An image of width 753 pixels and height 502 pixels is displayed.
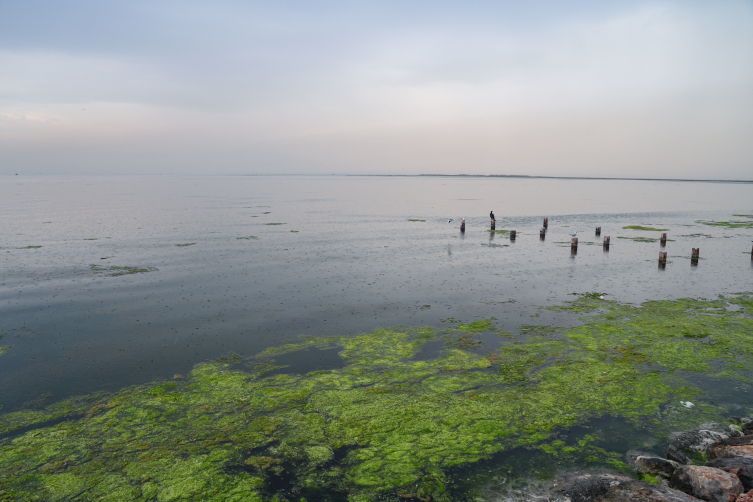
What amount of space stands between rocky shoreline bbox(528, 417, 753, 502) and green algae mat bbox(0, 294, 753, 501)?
93 centimetres

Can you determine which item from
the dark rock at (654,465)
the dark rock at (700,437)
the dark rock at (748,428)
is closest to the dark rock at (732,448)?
the dark rock at (700,437)

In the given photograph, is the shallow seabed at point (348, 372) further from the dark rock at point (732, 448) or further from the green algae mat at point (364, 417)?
the dark rock at point (732, 448)

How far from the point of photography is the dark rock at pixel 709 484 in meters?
8.73

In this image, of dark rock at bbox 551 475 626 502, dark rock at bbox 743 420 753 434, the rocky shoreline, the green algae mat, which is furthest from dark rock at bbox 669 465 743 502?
dark rock at bbox 743 420 753 434

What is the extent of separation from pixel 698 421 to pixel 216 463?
45.9ft

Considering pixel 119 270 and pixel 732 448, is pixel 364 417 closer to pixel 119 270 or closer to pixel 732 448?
pixel 732 448

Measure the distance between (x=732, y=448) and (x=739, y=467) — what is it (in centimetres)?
115

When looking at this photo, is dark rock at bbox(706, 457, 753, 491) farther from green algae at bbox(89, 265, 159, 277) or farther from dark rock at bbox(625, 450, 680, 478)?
green algae at bbox(89, 265, 159, 277)

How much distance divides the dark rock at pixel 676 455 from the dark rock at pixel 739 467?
54 centimetres

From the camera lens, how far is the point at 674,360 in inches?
673

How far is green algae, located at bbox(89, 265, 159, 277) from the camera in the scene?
31450mm

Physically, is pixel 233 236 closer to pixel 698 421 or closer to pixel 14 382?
pixel 14 382

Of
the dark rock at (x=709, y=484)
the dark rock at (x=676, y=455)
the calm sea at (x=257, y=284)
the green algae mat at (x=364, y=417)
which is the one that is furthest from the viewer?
the calm sea at (x=257, y=284)

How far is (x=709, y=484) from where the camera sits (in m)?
8.90
